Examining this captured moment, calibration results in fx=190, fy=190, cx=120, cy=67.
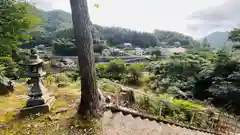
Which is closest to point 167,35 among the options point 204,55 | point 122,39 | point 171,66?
point 122,39

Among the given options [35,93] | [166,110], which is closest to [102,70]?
[166,110]

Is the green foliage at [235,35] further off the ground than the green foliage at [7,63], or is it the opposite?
the green foliage at [235,35]

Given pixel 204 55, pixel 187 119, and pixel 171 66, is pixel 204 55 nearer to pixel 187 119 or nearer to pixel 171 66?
pixel 171 66

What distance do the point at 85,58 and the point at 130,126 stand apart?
1.49 metres

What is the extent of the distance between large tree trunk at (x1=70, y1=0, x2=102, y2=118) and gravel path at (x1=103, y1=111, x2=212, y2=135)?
0.30 m

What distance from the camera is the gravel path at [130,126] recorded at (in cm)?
327

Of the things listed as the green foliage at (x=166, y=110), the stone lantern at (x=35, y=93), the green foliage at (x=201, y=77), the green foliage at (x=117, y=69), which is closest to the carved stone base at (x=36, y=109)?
the stone lantern at (x=35, y=93)

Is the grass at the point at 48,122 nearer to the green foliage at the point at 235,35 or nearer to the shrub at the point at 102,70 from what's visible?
the shrub at the point at 102,70

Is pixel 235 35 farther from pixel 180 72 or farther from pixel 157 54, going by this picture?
pixel 157 54

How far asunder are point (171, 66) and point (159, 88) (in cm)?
177

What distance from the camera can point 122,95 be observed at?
Result: 15.2 feet

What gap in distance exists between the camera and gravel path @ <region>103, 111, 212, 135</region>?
3273 millimetres

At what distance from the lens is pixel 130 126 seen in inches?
138

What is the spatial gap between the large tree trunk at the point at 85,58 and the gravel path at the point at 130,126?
0.30 meters
